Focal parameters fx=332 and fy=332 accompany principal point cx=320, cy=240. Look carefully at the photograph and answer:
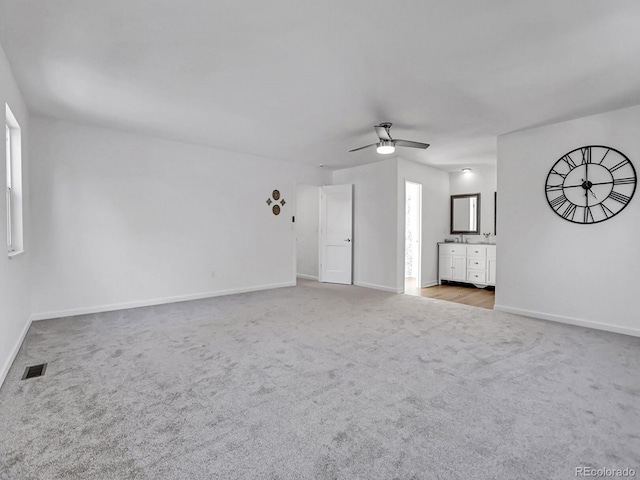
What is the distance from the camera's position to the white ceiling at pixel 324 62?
6.89 feet

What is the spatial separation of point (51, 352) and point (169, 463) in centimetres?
224

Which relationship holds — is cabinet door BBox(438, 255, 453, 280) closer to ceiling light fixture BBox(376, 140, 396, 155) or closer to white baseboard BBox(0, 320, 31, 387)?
ceiling light fixture BBox(376, 140, 396, 155)

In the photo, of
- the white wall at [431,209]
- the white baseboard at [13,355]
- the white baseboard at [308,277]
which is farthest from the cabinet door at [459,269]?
the white baseboard at [13,355]

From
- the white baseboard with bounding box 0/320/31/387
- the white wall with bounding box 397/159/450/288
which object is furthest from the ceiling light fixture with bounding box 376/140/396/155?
the white baseboard with bounding box 0/320/31/387

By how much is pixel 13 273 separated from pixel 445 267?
22.2ft

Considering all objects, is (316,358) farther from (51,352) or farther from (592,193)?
(592,193)

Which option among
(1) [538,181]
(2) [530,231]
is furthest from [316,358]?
(1) [538,181]

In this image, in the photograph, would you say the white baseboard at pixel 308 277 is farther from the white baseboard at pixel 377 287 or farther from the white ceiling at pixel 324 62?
the white ceiling at pixel 324 62

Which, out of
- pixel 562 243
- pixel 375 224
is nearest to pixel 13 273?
pixel 375 224

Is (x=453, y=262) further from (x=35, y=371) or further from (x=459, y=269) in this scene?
(x=35, y=371)

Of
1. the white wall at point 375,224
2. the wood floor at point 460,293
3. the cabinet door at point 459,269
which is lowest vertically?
the wood floor at point 460,293

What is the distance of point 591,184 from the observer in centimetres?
391

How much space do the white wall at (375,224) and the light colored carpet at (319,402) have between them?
7.74 feet

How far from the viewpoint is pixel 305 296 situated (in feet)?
18.5
